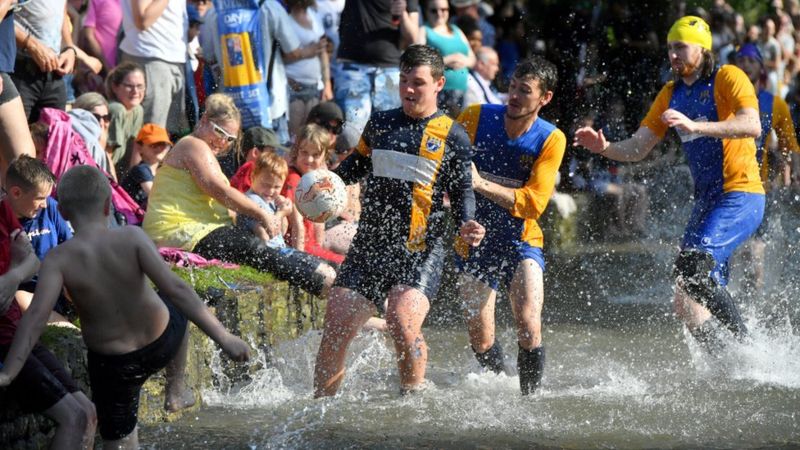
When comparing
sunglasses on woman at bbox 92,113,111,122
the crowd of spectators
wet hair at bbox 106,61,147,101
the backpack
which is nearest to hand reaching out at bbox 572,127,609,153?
the crowd of spectators

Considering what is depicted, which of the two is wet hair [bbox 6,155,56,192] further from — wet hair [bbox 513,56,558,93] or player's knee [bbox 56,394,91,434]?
wet hair [bbox 513,56,558,93]

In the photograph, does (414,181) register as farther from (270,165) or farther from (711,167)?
(270,165)

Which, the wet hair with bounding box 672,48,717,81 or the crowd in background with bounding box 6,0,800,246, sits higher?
the wet hair with bounding box 672,48,717,81

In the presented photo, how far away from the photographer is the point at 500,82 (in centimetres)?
1506

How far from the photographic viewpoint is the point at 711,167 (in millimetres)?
8172

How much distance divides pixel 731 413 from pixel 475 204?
1.77m

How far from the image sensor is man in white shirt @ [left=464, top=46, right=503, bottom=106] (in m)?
13.1

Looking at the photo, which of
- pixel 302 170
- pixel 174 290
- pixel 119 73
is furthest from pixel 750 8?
pixel 174 290

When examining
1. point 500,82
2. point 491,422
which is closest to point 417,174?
point 491,422

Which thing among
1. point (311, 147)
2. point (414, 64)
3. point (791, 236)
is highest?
point (414, 64)

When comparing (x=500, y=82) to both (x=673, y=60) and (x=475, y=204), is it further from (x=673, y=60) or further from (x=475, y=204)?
(x=475, y=204)

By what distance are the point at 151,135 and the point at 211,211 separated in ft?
3.66

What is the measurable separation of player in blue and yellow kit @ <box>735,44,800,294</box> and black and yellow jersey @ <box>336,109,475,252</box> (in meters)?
3.42

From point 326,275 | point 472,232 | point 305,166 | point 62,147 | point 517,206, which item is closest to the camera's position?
point 472,232
